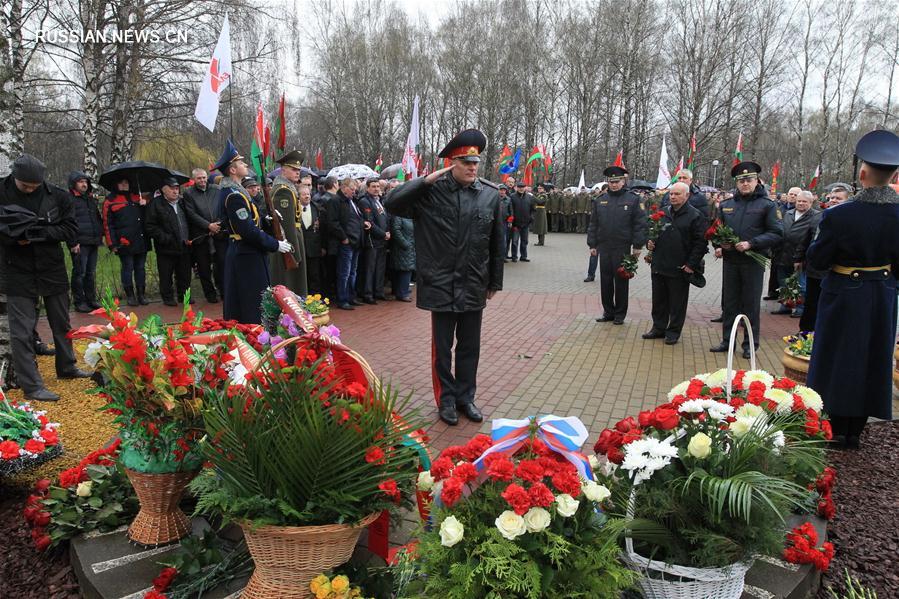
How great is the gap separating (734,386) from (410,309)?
23.3 ft

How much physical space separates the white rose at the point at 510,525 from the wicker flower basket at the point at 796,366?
451 centimetres

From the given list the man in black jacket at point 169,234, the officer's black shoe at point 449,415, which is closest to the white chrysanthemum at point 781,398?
the officer's black shoe at point 449,415

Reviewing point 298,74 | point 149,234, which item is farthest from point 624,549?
point 298,74

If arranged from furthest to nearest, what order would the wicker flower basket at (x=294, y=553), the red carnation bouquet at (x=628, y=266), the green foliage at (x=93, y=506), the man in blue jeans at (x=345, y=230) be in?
the man in blue jeans at (x=345, y=230) < the red carnation bouquet at (x=628, y=266) < the green foliage at (x=93, y=506) < the wicker flower basket at (x=294, y=553)

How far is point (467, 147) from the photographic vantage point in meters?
4.70

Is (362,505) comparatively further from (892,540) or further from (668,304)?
(668,304)

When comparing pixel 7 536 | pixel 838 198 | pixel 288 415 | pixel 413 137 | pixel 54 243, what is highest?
pixel 413 137

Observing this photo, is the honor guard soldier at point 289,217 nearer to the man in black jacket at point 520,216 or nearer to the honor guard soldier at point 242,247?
the honor guard soldier at point 242,247

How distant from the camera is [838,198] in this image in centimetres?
881

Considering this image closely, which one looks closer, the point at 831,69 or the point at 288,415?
the point at 288,415

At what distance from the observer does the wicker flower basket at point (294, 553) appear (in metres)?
2.29

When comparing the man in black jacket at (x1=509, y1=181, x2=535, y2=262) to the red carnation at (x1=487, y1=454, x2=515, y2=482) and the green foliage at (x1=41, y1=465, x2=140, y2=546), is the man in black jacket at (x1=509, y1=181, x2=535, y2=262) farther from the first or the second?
the red carnation at (x1=487, y1=454, x2=515, y2=482)

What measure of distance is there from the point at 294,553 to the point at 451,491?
711 millimetres

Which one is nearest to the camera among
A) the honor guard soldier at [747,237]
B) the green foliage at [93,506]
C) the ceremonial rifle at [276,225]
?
the green foliage at [93,506]
